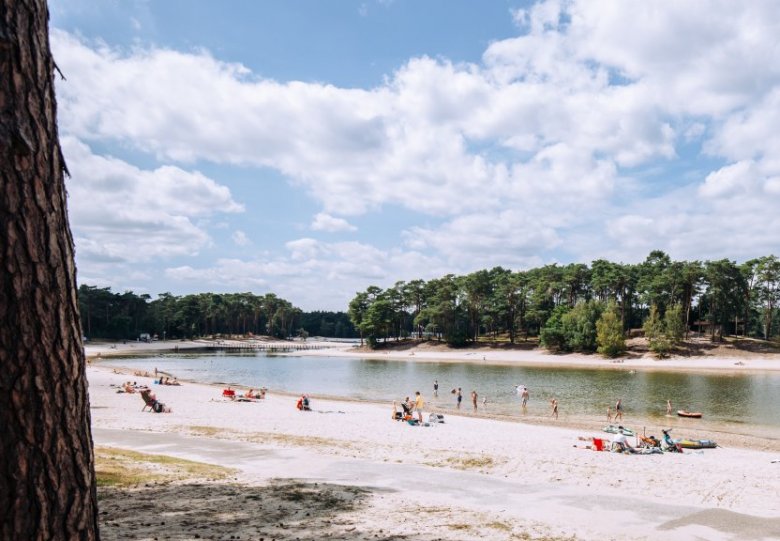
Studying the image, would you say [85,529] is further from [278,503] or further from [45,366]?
[278,503]

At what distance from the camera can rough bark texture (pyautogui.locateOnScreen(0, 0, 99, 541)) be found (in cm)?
294

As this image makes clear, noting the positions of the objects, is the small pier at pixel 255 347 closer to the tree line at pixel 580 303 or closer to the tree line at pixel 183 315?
the tree line at pixel 183 315

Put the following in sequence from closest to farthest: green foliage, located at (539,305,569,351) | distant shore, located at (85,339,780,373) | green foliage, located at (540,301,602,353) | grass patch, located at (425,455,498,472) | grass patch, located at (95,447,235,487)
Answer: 1. grass patch, located at (95,447,235,487)
2. grass patch, located at (425,455,498,472)
3. distant shore, located at (85,339,780,373)
4. green foliage, located at (540,301,602,353)
5. green foliage, located at (539,305,569,351)

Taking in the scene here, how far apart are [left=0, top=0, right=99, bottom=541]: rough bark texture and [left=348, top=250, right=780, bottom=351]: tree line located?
92528mm

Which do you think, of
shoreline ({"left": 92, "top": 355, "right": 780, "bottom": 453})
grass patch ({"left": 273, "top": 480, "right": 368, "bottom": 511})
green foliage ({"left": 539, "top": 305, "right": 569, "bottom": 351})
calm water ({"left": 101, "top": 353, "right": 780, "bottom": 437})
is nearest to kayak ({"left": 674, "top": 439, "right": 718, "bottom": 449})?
shoreline ({"left": 92, "top": 355, "right": 780, "bottom": 453})

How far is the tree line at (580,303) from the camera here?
3617 inches

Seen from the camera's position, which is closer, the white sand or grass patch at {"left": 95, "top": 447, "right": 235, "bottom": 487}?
the white sand

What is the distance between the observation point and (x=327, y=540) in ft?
28.4

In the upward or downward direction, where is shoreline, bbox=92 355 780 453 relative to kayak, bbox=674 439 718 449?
downward

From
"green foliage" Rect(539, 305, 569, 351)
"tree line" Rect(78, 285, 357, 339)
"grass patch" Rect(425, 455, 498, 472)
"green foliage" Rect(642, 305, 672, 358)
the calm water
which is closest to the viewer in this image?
"grass patch" Rect(425, 455, 498, 472)

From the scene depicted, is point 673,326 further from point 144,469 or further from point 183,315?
point 183,315

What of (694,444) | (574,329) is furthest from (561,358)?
(694,444)

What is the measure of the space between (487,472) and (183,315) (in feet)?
498

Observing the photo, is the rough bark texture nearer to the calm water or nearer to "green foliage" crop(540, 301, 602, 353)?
the calm water
